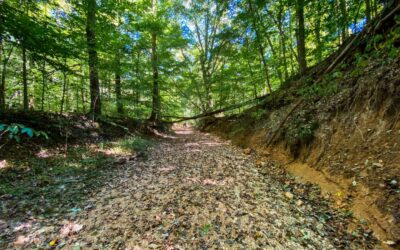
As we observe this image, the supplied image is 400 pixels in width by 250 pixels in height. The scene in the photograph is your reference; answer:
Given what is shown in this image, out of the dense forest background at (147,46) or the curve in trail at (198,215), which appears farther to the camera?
the dense forest background at (147,46)

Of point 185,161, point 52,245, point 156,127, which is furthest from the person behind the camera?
point 156,127

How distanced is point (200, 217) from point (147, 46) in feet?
34.4

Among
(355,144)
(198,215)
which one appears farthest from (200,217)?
(355,144)

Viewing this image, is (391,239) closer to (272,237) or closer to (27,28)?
(272,237)

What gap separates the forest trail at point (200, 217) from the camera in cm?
273

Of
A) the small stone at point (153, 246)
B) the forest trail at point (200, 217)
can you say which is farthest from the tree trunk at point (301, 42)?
the small stone at point (153, 246)

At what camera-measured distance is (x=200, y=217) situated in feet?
10.7

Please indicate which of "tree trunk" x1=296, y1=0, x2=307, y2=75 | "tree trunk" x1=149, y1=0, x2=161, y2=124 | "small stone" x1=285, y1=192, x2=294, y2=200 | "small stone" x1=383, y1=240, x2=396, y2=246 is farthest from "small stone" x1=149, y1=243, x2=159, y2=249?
"tree trunk" x1=149, y1=0, x2=161, y2=124

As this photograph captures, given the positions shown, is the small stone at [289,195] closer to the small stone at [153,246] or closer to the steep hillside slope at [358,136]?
the steep hillside slope at [358,136]

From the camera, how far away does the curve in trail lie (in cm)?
274

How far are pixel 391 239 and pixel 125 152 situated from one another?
6907mm

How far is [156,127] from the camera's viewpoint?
13.6 m

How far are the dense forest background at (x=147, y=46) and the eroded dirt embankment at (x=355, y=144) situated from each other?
1542mm

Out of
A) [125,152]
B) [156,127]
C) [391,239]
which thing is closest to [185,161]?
[125,152]
